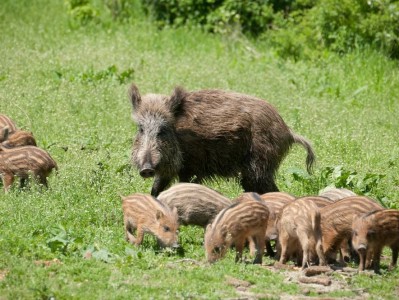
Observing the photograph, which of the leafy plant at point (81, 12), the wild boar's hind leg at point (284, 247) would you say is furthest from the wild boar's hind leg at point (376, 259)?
the leafy plant at point (81, 12)

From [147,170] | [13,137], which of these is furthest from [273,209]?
[13,137]

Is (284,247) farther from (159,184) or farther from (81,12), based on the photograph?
(81,12)

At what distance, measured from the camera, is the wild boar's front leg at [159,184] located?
33.3 feet

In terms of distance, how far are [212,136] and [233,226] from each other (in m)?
2.17

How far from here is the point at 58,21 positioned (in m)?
19.8

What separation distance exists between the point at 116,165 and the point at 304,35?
308 inches

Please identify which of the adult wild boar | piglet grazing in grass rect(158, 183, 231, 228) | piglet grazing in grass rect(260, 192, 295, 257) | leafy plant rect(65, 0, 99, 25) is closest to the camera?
piglet grazing in grass rect(260, 192, 295, 257)

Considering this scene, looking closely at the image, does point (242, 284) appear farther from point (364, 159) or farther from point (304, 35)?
point (304, 35)

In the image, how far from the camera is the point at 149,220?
8.56m

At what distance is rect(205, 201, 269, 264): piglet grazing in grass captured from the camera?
821 cm

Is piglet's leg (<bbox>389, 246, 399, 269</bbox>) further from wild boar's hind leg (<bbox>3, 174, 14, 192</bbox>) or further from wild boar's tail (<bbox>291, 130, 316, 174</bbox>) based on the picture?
wild boar's hind leg (<bbox>3, 174, 14, 192</bbox>)

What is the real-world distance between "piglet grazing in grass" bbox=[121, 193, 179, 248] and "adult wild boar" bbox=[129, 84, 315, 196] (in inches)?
51.4

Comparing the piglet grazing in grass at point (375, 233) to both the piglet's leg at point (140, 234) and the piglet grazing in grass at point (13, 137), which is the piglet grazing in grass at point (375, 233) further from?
the piglet grazing in grass at point (13, 137)

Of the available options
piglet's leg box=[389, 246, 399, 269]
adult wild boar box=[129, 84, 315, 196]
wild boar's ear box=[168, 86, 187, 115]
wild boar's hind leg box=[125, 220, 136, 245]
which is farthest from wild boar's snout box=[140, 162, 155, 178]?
piglet's leg box=[389, 246, 399, 269]
